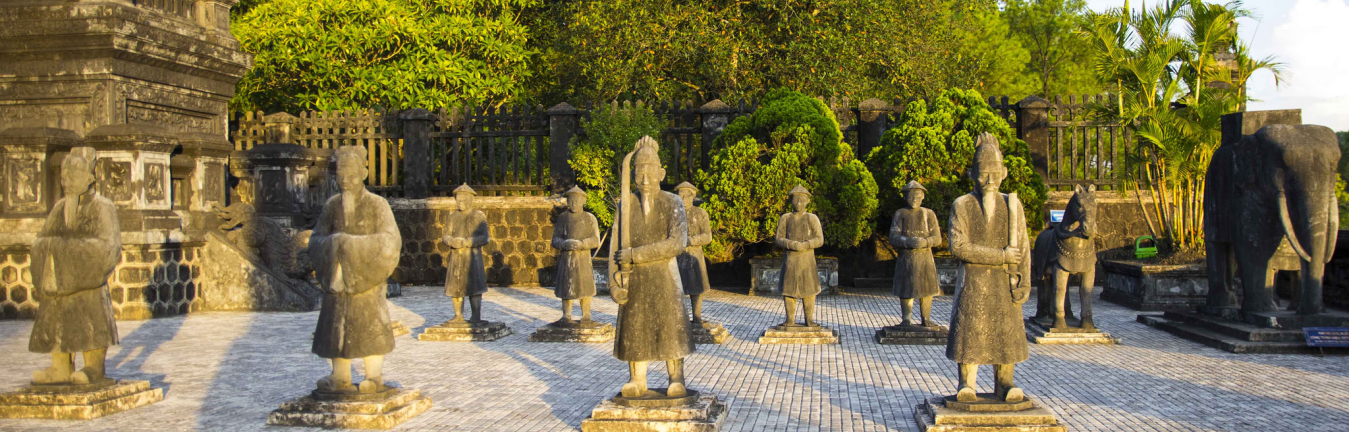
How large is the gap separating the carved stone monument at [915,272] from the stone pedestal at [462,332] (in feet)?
13.6

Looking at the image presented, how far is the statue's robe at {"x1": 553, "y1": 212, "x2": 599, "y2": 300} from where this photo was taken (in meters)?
10.2

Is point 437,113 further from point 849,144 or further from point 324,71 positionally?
point 849,144

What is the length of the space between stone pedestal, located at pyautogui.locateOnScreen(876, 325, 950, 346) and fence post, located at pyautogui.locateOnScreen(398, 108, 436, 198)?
972 cm

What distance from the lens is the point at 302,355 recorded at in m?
8.64

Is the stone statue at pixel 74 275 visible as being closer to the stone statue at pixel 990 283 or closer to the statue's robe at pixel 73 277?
the statue's robe at pixel 73 277

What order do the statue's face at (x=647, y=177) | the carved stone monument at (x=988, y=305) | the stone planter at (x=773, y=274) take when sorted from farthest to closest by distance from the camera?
the stone planter at (x=773, y=274) < the statue's face at (x=647, y=177) < the carved stone monument at (x=988, y=305)

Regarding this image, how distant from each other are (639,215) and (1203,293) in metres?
9.57

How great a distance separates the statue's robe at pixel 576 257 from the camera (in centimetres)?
1023

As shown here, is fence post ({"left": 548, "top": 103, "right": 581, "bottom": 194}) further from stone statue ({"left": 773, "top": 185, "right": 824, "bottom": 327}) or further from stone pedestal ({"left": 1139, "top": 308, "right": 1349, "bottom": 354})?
stone pedestal ({"left": 1139, "top": 308, "right": 1349, "bottom": 354})

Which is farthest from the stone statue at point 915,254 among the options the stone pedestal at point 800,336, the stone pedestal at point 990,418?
the stone pedestal at point 990,418

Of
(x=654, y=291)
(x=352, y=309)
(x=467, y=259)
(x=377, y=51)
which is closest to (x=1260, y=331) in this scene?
(x=654, y=291)

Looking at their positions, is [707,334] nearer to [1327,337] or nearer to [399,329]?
[399,329]

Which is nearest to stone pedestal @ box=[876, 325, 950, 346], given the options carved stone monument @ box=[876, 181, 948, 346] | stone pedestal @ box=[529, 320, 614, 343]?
carved stone monument @ box=[876, 181, 948, 346]

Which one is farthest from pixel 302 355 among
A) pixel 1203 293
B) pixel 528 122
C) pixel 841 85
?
pixel 841 85
